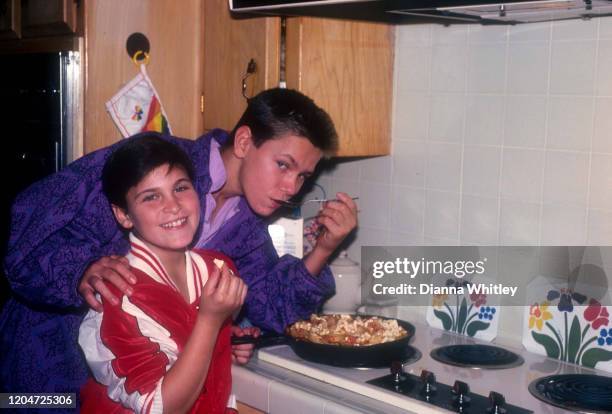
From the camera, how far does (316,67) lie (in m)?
2.04

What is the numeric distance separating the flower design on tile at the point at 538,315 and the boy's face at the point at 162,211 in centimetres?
87

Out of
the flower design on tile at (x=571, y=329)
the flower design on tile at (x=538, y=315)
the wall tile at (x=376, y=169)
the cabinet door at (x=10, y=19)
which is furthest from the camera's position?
the cabinet door at (x=10, y=19)

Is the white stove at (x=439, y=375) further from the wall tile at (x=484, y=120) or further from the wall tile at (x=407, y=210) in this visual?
the wall tile at (x=484, y=120)

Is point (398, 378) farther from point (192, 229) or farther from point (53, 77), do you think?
point (53, 77)

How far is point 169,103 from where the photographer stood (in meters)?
2.28

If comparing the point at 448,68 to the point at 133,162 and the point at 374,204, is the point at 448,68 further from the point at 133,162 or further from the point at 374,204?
the point at 133,162

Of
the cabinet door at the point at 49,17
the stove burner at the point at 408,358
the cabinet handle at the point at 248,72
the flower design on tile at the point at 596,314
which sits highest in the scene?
the cabinet door at the point at 49,17

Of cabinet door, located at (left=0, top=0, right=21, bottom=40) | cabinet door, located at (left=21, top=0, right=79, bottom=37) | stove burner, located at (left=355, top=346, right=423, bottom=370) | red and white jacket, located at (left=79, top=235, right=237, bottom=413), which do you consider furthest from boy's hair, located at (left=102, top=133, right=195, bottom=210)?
cabinet door, located at (left=0, top=0, right=21, bottom=40)

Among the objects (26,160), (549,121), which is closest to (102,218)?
(26,160)

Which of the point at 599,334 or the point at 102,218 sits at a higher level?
the point at 102,218

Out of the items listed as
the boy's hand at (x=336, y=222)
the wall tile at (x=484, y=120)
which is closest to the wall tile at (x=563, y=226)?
the wall tile at (x=484, y=120)

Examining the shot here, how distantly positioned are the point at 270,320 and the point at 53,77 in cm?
93

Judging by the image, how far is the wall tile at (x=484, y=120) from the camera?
6.46 ft

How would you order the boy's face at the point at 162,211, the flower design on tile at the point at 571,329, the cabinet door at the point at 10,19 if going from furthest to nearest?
the cabinet door at the point at 10,19 → the flower design on tile at the point at 571,329 → the boy's face at the point at 162,211
